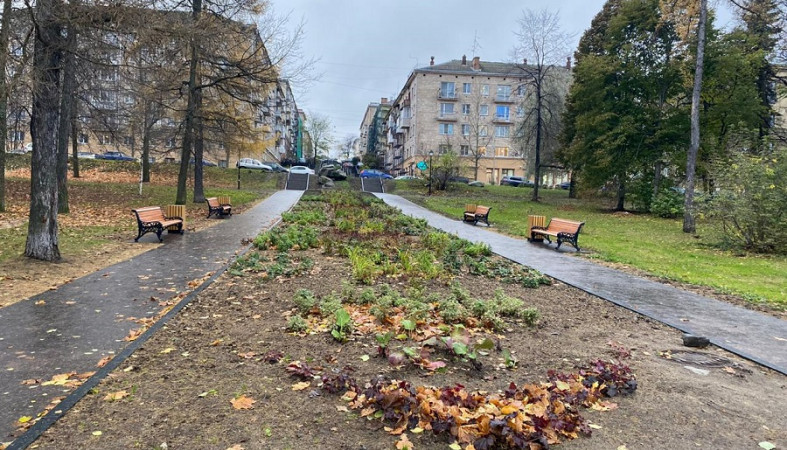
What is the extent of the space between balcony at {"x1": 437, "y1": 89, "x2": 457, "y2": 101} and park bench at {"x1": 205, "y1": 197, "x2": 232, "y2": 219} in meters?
47.3

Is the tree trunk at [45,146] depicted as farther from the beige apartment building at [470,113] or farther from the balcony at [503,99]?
the balcony at [503,99]

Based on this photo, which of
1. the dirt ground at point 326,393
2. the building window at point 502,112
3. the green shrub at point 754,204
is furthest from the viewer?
the building window at point 502,112

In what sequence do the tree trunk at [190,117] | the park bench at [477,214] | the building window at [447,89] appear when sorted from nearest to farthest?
the tree trunk at [190,117], the park bench at [477,214], the building window at [447,89]


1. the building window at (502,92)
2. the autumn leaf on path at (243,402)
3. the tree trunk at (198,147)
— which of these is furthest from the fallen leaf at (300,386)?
the building window at (502,92)

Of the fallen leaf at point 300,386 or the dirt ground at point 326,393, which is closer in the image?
the dirt ground at point 326,393

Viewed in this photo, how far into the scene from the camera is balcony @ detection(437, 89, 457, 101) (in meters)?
60.6

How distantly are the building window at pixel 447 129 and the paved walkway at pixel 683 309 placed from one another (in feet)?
171

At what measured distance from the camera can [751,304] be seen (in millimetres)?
6949

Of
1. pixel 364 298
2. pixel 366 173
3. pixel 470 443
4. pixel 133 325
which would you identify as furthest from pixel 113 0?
pixel 366 173

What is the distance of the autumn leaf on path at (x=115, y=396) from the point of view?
127 inches

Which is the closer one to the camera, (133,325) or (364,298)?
(133,325)

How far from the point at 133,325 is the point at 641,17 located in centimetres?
3120

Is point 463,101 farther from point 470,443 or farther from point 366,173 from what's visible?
point 470,443

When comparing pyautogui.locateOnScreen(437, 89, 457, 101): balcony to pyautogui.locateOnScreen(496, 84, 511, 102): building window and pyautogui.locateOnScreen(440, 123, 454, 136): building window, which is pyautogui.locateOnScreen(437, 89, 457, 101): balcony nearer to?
pyautogui.locateOnScreen(440, 123, 454, 136): building window
